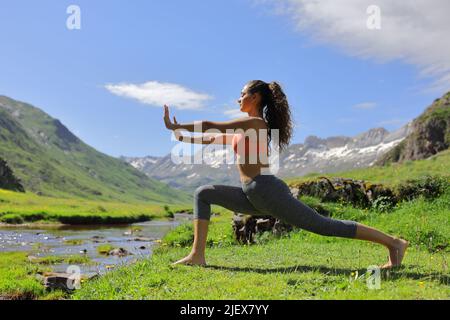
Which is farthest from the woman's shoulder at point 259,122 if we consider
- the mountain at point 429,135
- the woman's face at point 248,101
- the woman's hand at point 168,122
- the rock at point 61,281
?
the mountain at point 429,135

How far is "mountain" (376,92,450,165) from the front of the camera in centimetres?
13350

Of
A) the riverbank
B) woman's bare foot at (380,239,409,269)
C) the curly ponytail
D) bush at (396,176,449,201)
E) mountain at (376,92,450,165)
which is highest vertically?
mountain at (376,92,450,165)

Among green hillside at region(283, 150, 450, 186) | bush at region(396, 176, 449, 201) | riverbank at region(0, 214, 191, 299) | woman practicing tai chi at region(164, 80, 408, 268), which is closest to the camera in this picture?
woman practicing tai chi at region(164, 80, 408, 268)

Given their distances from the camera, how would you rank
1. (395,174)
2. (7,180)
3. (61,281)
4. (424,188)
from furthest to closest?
(7,180), (395,174), (424,188), (61,281)

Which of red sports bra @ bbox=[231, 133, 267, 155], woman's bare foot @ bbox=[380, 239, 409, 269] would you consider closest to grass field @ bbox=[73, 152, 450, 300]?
woman's bare foot @ bbox=[380, 239, 409, 269]

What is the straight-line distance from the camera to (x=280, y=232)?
53.8 feet

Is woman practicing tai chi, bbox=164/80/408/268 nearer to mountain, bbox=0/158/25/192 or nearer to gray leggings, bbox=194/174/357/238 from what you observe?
gray leggings, bbox=194/174/357/238

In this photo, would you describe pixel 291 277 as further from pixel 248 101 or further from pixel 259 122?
pixel 248 101

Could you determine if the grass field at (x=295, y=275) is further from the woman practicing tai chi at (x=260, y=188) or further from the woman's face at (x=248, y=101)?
the woman's face at (x=248, y=101)

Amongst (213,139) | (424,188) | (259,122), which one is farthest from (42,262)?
(259,122)

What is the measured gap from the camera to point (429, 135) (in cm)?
13950

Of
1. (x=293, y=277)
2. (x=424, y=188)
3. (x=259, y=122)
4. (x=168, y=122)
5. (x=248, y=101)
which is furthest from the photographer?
(x=424, y=188)

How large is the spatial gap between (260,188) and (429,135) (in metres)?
145
